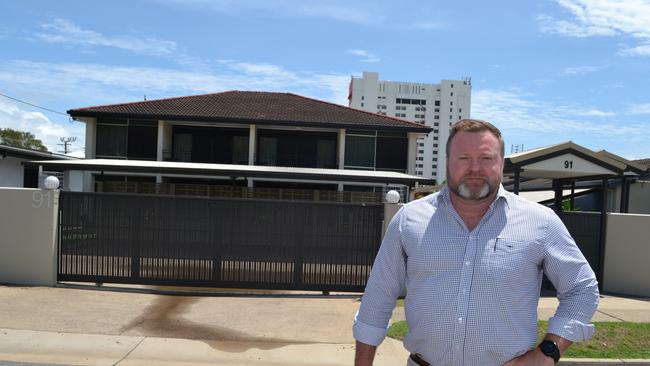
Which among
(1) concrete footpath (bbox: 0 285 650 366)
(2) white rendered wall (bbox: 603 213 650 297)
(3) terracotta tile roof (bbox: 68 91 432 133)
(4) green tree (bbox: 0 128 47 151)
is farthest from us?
(4) green tree (bbox: 0 128 47 151)

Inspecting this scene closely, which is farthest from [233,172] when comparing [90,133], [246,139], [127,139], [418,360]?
[418,360]

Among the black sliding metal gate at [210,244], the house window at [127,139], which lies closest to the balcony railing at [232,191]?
the house window at [127,139]

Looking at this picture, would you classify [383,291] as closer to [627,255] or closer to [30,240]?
[30,240]

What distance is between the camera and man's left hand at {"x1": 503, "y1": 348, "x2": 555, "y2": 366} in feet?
7.09

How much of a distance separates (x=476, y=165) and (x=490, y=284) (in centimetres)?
50

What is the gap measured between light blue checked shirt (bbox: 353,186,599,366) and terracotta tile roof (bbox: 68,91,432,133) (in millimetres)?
21919

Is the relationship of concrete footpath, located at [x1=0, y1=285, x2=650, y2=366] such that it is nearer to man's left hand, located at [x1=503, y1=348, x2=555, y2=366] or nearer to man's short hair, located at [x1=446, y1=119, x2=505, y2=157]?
man's left hand, located at [x1=503, y1=348, x2=555, y2=366]

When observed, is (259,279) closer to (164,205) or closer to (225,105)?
(164,205)

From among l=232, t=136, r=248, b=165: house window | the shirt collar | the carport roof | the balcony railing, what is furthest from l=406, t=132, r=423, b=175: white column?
the shirt collar

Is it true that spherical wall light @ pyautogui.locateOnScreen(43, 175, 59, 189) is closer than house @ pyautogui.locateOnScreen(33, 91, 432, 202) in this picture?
Yes

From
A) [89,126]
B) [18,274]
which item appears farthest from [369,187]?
[18,274]

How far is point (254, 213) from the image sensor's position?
30.3 feet

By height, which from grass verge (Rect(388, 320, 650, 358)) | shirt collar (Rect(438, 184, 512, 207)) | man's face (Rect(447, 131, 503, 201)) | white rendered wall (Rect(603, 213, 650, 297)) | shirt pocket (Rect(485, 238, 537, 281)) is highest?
man's face (Rect(447, 131, 503, 201))

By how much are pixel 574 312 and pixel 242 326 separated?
18.3 feet
